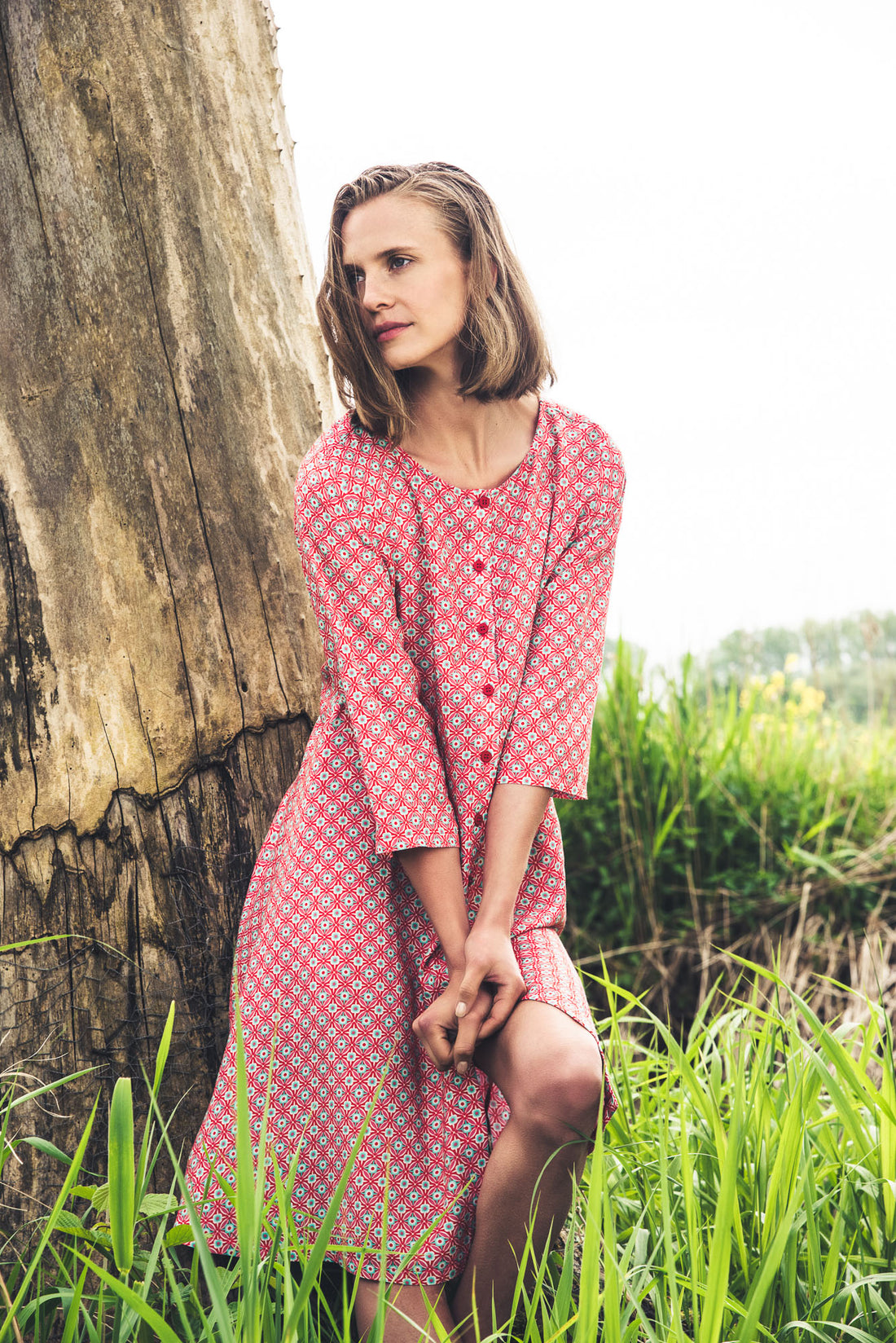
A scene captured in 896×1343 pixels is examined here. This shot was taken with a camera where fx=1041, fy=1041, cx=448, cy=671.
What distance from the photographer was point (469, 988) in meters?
1.52

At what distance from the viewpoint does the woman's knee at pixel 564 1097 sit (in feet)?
4.58

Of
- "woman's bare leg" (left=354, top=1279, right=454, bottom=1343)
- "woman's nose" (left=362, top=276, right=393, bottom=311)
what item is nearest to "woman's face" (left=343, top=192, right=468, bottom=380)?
"woman's nose" (left=362, top=276, right=393, bottom=311)

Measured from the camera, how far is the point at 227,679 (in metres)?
1.87

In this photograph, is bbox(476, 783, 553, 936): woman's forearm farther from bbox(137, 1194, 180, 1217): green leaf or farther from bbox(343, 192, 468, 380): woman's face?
bbox(343, 192, 468, 380): woman's face

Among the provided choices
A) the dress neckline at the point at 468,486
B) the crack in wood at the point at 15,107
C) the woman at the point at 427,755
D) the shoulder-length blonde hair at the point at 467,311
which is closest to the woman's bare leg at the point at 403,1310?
the woman at the point at 427,755

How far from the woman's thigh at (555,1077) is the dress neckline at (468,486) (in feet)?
2.78

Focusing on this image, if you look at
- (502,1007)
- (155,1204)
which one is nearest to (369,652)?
(502,1007)

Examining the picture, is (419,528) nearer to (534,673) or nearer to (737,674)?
(534,673)

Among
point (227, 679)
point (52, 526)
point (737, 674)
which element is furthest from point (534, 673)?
point (737, 674)

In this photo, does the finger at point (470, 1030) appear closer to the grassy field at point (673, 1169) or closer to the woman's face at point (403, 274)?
the grassy field at point (673, 1169)

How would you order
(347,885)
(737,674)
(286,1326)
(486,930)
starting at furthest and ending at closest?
1. (737,674)
2. (347,885)
3. (486,930)
4. (286,1326)

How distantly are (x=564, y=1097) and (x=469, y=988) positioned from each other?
0.21 meters

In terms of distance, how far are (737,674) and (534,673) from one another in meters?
3.44

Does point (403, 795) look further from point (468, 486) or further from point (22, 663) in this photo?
point (22, 663)
